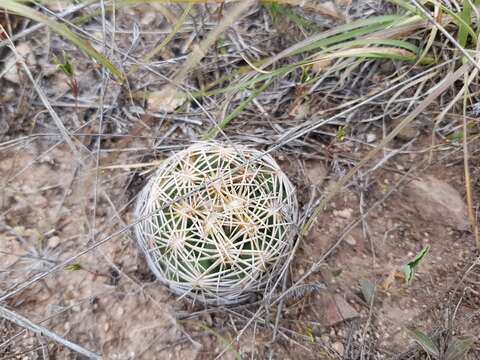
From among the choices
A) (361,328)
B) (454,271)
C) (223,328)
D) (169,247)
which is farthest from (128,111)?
(454,271)

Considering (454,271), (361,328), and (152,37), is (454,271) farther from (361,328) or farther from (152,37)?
(152,37)

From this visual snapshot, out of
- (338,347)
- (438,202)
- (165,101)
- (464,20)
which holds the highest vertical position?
(464,20)

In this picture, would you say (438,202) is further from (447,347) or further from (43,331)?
(43,331)

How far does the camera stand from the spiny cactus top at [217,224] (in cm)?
93

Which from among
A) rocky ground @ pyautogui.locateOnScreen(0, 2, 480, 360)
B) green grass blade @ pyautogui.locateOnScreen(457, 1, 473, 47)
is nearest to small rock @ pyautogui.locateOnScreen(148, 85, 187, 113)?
rocky ground @ pyautogui.locateOnScreen(0, 2, 480, 360)

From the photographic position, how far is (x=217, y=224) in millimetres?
923

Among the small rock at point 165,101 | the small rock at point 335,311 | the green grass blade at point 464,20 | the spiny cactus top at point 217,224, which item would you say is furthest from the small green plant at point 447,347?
the small rock at point 165,101

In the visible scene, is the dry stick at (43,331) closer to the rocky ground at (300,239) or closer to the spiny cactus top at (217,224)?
the rocky ground at (300,239)

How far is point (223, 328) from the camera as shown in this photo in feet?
3.48

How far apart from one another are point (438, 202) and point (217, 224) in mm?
664

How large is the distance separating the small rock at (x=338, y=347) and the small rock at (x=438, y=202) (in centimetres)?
43

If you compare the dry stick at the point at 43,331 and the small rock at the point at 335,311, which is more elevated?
the dry stick at the point at 43,331

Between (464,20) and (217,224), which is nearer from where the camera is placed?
(217,224)

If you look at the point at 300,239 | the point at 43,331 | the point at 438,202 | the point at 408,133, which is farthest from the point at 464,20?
the point at 43,331
